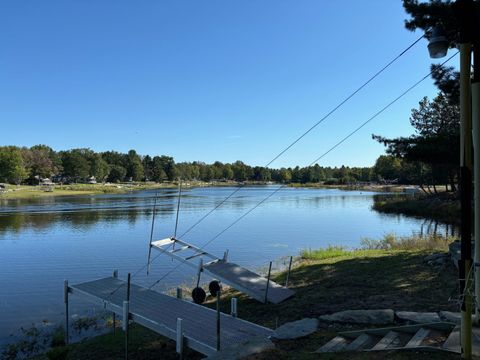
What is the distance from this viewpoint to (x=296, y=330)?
7.02 m

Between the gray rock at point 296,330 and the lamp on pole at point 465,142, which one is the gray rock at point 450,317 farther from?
the gray rock at point 296,330

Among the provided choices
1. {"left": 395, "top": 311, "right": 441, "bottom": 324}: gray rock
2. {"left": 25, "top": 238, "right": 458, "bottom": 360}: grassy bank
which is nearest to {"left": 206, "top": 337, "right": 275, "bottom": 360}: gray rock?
{"left": 25, "top": 238, "right": 458, "bottom": 360}: grassy bank

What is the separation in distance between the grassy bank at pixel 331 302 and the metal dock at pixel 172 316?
0.56 metres

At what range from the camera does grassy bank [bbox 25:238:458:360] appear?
6574mm

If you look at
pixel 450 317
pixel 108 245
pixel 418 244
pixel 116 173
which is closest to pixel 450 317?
Result: pixel 450 317

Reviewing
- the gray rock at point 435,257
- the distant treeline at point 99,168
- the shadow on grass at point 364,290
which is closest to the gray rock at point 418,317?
the shadow on grass at point 364,290

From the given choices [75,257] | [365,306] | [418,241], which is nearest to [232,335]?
[365,306]

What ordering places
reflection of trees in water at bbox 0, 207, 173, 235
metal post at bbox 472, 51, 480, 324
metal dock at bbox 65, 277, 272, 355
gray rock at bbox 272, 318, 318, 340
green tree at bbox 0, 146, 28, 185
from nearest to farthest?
metal post at bbox 472, 51, 480, 324 → gray rock at bbox 272, 318, 318, 340 → metal dock at bbox 65, 277, 272, 355 → reflection of trees in water at bbox 0, 207, 173, 235 → green tree at bbox 0, 146, 28, 185

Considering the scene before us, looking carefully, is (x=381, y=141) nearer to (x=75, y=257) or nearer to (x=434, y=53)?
(x=434, y=53)

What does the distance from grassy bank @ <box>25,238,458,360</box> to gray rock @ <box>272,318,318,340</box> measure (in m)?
0.13

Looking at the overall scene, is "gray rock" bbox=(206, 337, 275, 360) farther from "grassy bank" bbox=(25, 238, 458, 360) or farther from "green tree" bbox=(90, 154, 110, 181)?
"green tree" bbox=(90, 154, 110, 181)

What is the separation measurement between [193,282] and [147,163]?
155m

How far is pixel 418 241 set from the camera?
63.2 ft

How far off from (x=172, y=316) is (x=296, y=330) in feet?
10.7
